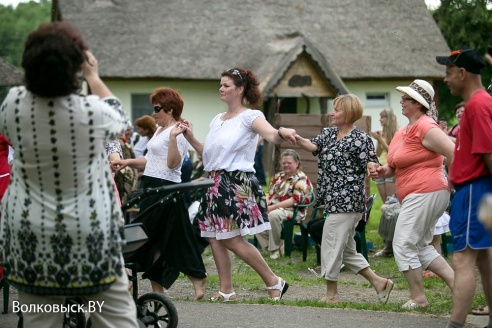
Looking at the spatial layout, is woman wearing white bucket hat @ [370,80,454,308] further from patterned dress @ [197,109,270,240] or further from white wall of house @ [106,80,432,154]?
white wall of house @ [106,80,432,154]

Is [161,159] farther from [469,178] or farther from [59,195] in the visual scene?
[59,195]

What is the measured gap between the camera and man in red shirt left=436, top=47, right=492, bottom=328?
6.20 m

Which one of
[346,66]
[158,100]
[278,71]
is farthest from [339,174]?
[346,66]

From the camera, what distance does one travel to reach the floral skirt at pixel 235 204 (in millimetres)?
8250

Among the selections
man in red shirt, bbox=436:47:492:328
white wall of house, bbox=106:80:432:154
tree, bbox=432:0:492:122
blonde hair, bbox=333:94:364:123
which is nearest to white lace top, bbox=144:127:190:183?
blonde hair, bbox=333:94:364:123

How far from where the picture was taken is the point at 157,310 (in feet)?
21.6

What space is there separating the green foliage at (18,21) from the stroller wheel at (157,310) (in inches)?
2400

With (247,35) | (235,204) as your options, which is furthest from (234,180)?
(247,35)

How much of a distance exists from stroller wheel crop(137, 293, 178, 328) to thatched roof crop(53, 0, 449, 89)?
26.5 meters

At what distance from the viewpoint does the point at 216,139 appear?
27.0 feet

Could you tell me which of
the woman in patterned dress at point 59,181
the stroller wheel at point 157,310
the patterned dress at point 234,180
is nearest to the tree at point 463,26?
the patterned dress at point 234,180

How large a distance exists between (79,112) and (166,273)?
3.91 meters

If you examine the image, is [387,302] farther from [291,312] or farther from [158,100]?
[158,100]

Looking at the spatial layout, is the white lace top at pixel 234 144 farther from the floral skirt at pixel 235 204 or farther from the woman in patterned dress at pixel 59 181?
the woman in patterned dress at pixel 59 181
